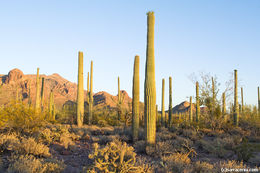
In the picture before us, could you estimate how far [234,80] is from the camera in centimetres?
2088

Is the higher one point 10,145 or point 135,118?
point 135,118

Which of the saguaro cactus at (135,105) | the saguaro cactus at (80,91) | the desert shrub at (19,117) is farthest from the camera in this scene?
the saguaro cactus at (80,91)

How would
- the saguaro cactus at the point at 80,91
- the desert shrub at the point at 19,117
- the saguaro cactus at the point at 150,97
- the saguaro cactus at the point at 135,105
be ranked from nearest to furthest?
1. the saguaro cactus at the point at 150,97
2. the desert shrub at the point at 19,117
3. the saguaro cactus at the point at 135,105
4. the saguaro cactus at the point at 80,91

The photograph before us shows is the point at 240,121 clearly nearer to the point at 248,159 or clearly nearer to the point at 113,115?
the point at 113,115

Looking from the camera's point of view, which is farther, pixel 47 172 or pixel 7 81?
pixel 7 81

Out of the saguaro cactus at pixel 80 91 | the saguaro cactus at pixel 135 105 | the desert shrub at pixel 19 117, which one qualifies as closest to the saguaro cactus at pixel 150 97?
the saguaro cactus at pixel 135 105

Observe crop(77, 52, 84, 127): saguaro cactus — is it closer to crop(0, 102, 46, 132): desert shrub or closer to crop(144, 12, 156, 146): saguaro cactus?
crop(0, 102, 46, 132): desert shrub

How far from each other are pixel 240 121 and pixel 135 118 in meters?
13.7

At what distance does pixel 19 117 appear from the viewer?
36.0 feet

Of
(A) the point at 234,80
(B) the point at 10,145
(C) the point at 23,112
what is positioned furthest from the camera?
(A) the point at 234,80

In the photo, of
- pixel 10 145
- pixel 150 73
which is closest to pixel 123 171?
pixel 10 145

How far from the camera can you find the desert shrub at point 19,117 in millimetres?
10586

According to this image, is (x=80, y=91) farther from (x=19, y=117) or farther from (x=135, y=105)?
(x=135, y=105)

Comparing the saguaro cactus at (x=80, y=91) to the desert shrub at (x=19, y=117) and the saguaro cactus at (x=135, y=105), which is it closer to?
the desert shrub at (x=19, y=117)
